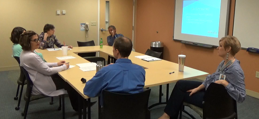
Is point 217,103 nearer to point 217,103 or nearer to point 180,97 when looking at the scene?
point 217,103

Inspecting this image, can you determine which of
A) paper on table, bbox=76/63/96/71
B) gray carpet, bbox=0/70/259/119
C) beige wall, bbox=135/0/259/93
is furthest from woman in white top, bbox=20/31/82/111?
beige wall, bbox=135/0/259/93

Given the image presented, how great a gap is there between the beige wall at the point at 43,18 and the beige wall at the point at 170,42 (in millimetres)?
1339

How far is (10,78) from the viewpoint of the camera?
191 inches

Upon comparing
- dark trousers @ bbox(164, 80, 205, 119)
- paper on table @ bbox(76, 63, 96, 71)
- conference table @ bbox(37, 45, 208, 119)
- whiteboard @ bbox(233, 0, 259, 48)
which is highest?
whiteboard @ bbox(233, 0, 259, 48)

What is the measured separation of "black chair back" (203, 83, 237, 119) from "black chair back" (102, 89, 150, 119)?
Answer: 1.94 ft

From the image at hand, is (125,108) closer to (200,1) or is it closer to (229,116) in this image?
(229,116)

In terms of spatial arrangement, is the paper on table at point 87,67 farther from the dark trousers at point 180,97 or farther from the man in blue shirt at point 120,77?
the dark trousers at point 180,97

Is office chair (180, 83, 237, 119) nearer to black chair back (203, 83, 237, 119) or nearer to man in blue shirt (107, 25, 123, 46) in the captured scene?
black chair back (203, 83, 237, 119)

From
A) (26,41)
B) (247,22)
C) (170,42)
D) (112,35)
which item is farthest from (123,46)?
(170,42)

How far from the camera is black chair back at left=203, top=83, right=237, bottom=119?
2.05 m

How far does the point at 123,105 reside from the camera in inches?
73.7

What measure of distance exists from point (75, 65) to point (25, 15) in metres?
3.10

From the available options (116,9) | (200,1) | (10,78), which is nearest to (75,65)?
(10,78)

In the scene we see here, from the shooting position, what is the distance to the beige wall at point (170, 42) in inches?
158
